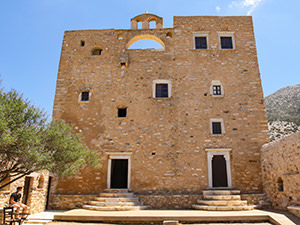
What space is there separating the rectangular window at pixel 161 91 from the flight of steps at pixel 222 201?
5828 millimetres

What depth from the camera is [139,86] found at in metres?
15.0

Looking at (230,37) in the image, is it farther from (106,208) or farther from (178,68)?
(106,208)

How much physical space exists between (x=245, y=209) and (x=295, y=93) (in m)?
32.1

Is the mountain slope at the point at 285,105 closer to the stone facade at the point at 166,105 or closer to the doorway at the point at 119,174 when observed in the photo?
the stone facade at the point at 166,105

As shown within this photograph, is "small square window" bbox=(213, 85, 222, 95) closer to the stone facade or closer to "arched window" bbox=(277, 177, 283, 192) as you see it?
the stone facade

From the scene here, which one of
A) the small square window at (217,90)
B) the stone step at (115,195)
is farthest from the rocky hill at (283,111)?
the stone step at (115,195)

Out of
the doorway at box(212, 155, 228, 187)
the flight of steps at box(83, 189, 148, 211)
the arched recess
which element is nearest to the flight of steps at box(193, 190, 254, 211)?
the flight of steps at box(83, 189, 148, 211)

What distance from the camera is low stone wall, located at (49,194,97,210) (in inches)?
497

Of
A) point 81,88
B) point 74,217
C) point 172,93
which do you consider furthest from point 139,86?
point 74,217

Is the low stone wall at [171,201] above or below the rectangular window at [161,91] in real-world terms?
below

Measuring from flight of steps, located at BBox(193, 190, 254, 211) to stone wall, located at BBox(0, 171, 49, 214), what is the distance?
7.33 metres

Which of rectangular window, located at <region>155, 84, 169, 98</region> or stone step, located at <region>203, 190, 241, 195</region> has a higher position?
rectangular window, located at <region>155, 84, 169, 98</region>

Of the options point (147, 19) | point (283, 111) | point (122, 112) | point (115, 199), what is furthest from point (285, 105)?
point (115, 199)

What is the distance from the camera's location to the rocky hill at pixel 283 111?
94.4 ft
